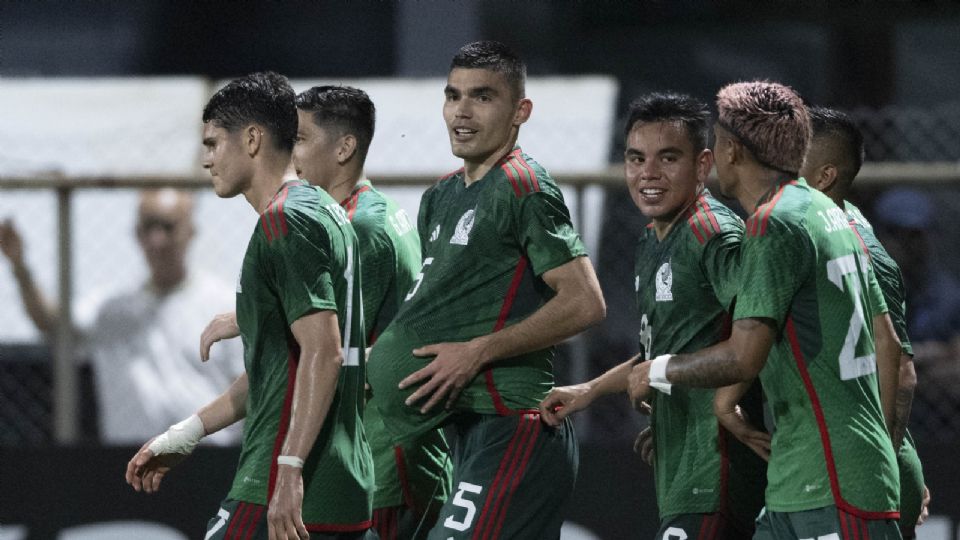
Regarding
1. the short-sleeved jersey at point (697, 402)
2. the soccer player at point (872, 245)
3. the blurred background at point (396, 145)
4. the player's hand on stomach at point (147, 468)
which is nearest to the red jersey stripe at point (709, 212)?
the short-sleeved jersey at point (697, 402)

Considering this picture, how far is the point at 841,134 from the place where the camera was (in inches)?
207

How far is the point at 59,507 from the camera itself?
7.95 meters

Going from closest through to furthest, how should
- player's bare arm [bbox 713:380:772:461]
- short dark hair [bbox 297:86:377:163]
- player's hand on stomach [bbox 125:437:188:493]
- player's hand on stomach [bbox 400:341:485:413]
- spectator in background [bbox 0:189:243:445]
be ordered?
player's bare arm [bbox 713:380:772:461] < player's hand on stomach [bbox 125:437:188:493] < player's hand on stomach [bbox 400:341:485:413] < short dark hair [bbox 297:86:377:163] < spectator in background [bbox 0:189:243:445]

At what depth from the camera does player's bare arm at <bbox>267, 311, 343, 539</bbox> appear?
4121 mm

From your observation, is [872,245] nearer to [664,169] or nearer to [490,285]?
[664,169]

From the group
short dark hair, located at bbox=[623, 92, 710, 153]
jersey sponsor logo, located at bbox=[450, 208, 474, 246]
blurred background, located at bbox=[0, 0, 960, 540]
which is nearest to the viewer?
jersey sponsor logo, located at bbox=[450, 208, 474, 246]

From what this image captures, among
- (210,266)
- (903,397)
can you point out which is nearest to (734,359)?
(903,397)

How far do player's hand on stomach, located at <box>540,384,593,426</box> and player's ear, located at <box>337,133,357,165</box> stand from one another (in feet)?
4.92

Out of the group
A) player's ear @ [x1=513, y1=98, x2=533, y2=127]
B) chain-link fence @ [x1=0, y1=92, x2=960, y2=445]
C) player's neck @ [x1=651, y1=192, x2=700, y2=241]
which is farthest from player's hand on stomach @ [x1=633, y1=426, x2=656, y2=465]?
chain-link fence @ [x1=0, y1=92, x2=960, y2=445]

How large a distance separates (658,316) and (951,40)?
7721 mm

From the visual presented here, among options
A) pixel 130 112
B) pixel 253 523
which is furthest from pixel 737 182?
pixel 130 112

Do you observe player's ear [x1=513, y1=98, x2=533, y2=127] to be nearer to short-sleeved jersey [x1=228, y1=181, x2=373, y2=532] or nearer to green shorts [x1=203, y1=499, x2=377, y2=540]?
short-sleeved jersey [x1=228, y1=181, x2=373, y2=532]

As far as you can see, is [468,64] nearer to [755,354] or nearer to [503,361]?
[503,361]

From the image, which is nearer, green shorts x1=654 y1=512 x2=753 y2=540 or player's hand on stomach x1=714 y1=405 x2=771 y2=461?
player's hand on stomach x1=714 y1=405 x2=771 y2=461
